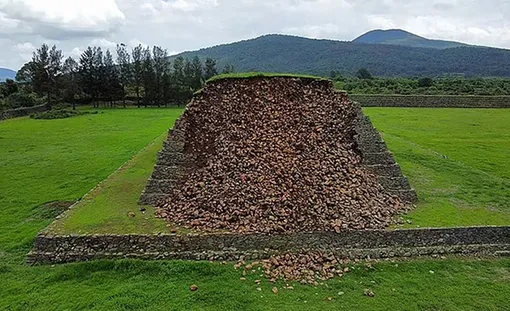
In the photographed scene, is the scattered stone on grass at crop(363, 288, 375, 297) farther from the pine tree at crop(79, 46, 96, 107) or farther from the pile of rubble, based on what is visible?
the pine tree at crop(79, 46, 96, 107)

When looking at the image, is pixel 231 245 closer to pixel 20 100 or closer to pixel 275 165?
pixel 275 165

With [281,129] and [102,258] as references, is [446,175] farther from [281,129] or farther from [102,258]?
[102,258]

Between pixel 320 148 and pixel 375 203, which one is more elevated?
pixel 320 148

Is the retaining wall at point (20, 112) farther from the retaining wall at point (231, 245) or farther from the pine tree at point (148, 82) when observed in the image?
the retaining wall at point (231, 245)

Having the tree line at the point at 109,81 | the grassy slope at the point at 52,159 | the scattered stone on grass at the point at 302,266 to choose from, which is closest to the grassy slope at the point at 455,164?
the scattered stone on grass at the point at 302,266

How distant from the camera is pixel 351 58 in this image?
136750mm

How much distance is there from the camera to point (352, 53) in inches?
5581

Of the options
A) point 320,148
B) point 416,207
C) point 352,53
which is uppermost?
point 352,53

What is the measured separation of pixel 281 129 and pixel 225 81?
2.42m

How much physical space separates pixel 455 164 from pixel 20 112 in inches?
1507

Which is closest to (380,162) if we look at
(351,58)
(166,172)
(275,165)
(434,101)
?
(275,165)

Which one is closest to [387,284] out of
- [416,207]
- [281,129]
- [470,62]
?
[416,207]

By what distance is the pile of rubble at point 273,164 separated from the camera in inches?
358

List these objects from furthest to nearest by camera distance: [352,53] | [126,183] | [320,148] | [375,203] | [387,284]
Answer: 1. [352,53]
2. [126,183]
3. [320,148]
4. [375,203]
5. [387,284]
